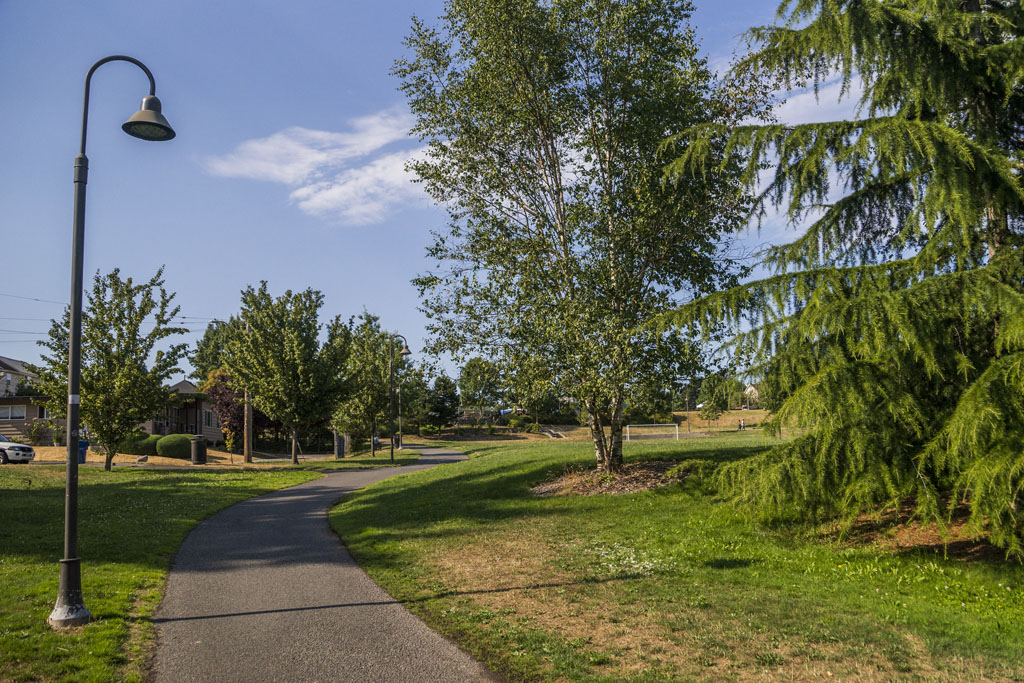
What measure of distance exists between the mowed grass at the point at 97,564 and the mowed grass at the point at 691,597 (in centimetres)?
300

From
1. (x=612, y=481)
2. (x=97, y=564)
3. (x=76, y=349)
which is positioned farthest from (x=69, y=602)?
(x=612, y=481)

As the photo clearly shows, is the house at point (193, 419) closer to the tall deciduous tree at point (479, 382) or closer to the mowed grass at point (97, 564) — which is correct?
the mowed grass at point (97, 564)

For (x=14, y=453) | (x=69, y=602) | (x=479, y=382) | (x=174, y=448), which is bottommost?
(x=69, y=602)

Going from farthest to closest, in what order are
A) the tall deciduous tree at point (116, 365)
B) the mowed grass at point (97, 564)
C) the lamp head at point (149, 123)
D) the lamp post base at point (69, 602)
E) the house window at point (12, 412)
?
the house window at point (12, 412), the tall deciduous tree at point (116, 365), the lamp head at point (149, 123), the lamp post base at point (69, 602), the mowed grass at point (97, 564)

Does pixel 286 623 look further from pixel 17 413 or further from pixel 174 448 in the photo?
pixel 17 413

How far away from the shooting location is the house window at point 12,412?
46.8 m

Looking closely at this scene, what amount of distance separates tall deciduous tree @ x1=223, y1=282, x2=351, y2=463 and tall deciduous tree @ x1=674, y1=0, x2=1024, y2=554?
2627cm

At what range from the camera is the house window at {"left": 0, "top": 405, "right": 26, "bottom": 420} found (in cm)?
4681

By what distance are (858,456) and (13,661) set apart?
848 centimetres

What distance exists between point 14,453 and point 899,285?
36535 millimetres

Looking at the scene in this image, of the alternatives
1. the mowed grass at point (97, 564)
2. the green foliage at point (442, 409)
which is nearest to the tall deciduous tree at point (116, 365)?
the mowed grass at point (97, 564)

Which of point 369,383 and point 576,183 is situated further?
point 369,383

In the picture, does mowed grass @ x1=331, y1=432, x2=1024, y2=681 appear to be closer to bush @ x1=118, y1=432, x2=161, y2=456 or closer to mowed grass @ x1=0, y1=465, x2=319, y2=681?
mowed grass @ x1=0, y1=465, x2=319, y2=681

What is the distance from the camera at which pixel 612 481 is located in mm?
15086
